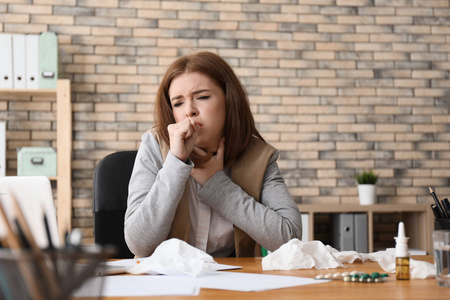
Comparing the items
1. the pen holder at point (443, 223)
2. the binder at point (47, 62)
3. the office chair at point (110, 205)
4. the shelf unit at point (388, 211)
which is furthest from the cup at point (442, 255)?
the binder at point (47, 62)

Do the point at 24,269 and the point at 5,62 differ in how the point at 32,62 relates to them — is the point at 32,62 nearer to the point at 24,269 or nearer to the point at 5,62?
the point at 5,62

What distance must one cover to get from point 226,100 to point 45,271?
Result: 1543mm

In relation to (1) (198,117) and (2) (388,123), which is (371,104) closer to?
(2) (388,123)

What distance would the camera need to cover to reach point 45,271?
0.48 m

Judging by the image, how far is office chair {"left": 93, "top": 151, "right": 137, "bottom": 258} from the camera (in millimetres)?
2041

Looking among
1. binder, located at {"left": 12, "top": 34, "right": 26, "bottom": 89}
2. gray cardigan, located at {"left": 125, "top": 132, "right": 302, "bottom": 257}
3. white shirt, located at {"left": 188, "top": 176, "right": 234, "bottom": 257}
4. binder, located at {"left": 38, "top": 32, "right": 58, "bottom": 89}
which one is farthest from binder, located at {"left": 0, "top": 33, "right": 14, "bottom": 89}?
white shirt, located at {"left": 188, "top": 176, "right": 234, "bottom": 257}

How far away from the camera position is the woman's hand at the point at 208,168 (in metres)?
1.86

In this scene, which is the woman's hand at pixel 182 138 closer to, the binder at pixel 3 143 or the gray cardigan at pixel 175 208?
the gray cardigan at pixel 175 208

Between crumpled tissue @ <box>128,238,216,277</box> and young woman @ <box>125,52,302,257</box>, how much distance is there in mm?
454

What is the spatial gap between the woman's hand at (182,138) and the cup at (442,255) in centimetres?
94

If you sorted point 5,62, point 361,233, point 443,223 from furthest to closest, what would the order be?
1. point 361,233
2. point 5,62
3. point 443,223

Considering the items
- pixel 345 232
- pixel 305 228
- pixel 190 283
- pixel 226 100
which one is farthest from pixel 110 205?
pixel 345 232

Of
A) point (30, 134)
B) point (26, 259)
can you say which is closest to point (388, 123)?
point (30, 134)

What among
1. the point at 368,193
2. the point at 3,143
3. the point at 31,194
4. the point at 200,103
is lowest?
the point at 368,193
